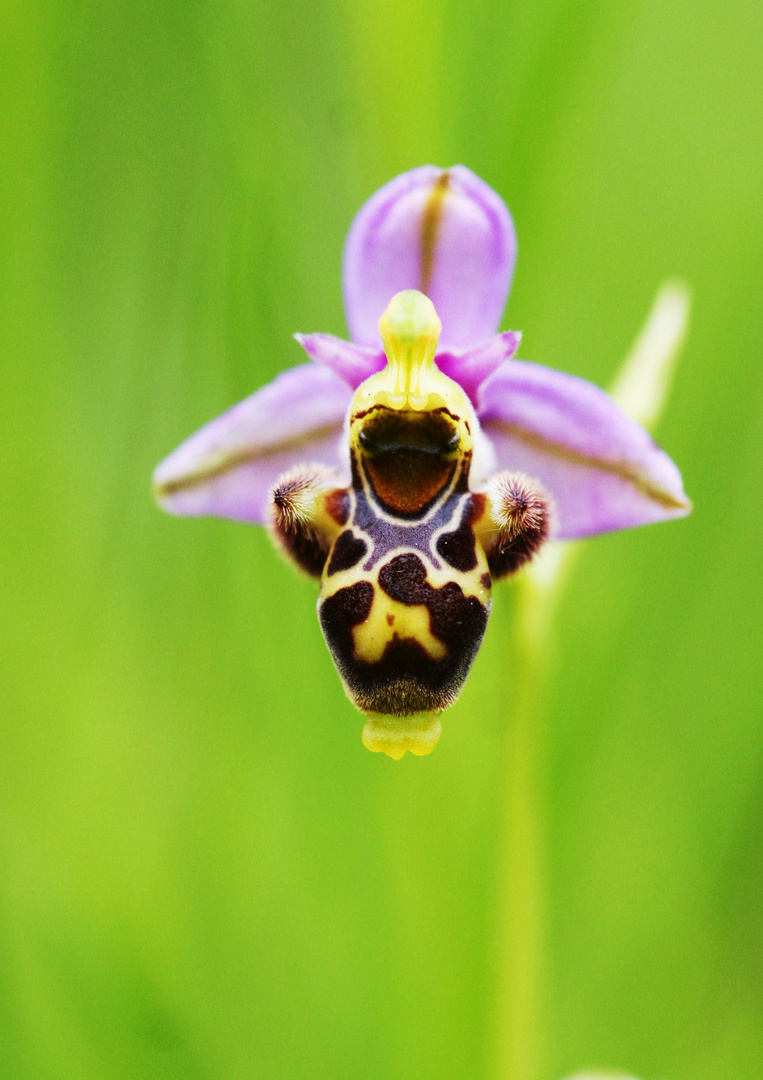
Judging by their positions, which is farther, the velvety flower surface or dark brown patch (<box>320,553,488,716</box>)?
the velvety flower surface

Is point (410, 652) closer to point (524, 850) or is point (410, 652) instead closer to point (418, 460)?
point (418, 460)

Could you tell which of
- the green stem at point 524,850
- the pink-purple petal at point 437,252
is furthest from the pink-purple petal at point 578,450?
the green stem at point 524,850

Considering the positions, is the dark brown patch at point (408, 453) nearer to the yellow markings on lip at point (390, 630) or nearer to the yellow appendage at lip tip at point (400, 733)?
the yellow markings on lip at point (390, 630)

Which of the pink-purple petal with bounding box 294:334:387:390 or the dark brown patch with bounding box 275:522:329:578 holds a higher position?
the pink-purple petal with bounding box 294:334:387:390

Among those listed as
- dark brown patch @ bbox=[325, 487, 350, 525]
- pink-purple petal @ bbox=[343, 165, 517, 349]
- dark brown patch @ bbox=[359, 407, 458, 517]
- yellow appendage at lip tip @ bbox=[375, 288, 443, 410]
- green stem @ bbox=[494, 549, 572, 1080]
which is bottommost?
green stem @ bbox=[494, 549, 572, 1080]

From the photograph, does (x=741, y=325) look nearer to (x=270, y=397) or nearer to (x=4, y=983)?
(x=270, y=397)

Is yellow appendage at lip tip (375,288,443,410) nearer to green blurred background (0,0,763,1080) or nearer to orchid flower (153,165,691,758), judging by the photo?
orchid flower (153,165,691,758)

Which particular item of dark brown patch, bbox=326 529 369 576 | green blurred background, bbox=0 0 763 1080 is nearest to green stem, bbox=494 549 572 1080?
green blurred background, bbox=0 0 763 1080

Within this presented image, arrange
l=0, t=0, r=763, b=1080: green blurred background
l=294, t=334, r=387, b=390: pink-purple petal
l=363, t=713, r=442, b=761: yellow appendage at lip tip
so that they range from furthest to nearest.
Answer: l=0, t=0, r=763, b=1080: green blurred background → l=294, t=334, r=387, b=390: pink-purple petal → l=363, t=713, r=442, b=761: yellow appendage at lip tip
